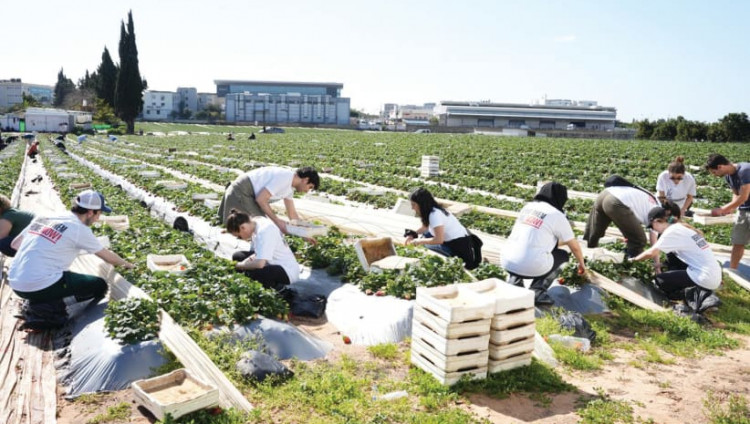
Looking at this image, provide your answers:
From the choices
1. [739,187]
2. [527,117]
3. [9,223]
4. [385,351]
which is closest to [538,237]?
[385,351]

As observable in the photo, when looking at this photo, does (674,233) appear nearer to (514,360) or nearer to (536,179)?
(514,360)

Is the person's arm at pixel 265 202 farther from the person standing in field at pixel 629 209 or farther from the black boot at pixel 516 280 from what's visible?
the person standing in field at pixel 629 209

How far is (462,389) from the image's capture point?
5.28 metres

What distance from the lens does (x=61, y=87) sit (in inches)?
4803

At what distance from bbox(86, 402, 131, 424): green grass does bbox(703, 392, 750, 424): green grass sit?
15.9 feet

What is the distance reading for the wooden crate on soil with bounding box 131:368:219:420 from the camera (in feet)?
14.8

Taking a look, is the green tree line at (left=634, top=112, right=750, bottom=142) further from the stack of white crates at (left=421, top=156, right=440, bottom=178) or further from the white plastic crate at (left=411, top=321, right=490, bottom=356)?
the white plastic crate at (left=411, top=321, right=490, bottom=356)

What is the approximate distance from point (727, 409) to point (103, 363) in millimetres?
5624

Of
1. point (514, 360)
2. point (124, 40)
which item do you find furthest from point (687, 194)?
point (124, 40)

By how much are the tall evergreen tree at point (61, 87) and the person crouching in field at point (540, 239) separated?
131242 millimetres

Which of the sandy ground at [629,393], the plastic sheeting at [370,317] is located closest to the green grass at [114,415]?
the sandy ground at [629,393]

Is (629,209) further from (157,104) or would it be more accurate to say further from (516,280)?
(157,104)

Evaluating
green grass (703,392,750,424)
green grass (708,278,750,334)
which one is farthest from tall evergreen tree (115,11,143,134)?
green grass (703,392,750,424)

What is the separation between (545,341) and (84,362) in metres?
4.68
